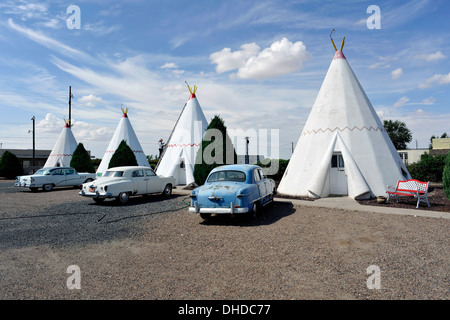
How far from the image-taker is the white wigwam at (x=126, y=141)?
2153cm

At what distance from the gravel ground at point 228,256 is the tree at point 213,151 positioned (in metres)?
5.88

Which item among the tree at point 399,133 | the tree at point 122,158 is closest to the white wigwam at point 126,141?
the tree at point 122,158

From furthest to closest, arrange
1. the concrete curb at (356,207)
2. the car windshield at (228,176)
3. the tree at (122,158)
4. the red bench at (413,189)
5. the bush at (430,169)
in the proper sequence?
the bush at (430,169), the tree at (122,158), the red bench at (413,189), the car windshield at (228,176), the concrete curb at (356,207)

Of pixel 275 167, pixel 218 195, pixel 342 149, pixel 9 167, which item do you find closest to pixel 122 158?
pixel 275 167

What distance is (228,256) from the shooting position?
4625 millimetres

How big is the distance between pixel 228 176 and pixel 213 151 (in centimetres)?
623

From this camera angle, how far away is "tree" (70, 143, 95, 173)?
21844 millimetres

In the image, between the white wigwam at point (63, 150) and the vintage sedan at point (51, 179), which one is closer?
the vintage sedan at point (51, 179)

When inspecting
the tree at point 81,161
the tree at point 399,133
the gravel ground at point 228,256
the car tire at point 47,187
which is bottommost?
the gravel ground at point 228,256

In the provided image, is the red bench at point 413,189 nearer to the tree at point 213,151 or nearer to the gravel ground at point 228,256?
the gravel ground at point 228,256

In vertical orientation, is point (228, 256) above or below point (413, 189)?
below

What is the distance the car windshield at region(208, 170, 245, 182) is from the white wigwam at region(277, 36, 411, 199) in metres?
3.82

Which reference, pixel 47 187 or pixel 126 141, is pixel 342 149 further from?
pixel 126 141
